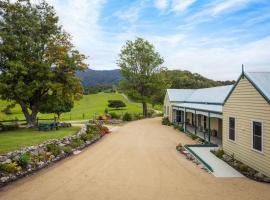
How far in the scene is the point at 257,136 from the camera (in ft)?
42.3

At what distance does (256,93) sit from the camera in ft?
42.4

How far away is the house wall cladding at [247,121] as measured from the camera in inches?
474

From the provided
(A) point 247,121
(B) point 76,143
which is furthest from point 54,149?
(A) point 247,121

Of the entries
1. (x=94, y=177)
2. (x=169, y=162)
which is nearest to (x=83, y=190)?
(x=94, y=177)

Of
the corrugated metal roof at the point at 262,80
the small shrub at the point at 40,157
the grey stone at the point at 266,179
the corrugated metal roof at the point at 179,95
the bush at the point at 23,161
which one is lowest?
the grey stone at the point at 266,179

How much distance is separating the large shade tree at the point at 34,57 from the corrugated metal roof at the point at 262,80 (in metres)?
17.2

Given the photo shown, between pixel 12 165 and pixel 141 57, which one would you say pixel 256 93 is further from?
pixel 141 57

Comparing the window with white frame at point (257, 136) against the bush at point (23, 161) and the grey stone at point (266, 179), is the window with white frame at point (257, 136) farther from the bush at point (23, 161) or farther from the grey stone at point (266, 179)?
the bush at point (23, 161)

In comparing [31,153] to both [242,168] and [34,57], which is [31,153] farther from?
[34,57]

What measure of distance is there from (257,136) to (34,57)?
67.5ft

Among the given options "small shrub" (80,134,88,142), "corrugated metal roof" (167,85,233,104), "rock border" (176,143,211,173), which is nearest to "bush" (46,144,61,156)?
"small shrub" (80,134,88,142)

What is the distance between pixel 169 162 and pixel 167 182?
386 cm

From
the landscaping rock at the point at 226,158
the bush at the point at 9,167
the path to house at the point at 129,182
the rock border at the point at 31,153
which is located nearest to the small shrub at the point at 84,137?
the rock border at the point at 31,153

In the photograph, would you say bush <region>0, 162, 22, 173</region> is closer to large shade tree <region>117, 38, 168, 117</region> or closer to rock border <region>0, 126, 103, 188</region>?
rock border <region>0, 126, 103, 188</region>
